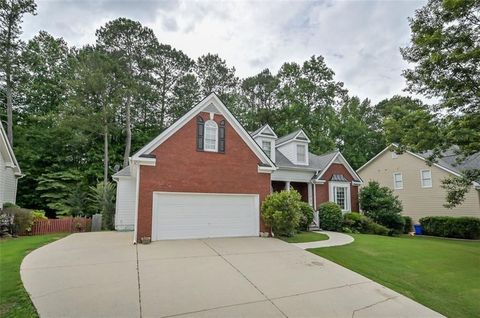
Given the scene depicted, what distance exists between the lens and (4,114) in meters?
24.2

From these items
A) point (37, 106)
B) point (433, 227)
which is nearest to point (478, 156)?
point (433, 227)

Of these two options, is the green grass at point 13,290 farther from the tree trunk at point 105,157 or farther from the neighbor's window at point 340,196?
the neighbor's window at point 340,196

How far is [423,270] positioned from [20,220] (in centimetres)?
1822

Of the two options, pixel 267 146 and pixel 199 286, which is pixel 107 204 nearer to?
pixel 267 146

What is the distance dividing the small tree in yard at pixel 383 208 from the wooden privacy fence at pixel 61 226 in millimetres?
18746

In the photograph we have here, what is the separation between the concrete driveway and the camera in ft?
16.6

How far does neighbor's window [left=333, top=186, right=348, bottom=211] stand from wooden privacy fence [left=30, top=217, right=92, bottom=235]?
1666 cm

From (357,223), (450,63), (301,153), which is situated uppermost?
(450,63)

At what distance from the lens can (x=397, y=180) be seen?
24750mm

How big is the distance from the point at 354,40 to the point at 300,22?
3.38 m

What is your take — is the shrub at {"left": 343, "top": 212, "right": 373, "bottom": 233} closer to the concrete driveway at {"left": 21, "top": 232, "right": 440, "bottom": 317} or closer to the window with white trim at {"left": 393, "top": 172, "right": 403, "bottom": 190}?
the window with white trim at {"left": 393, "top": 172, "right": 403, "bottom": 190}

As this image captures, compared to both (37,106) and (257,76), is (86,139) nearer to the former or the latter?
(37,106)

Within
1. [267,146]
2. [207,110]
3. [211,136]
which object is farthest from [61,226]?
[267,146]

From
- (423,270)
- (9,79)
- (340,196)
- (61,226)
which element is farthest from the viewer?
(9,79)
